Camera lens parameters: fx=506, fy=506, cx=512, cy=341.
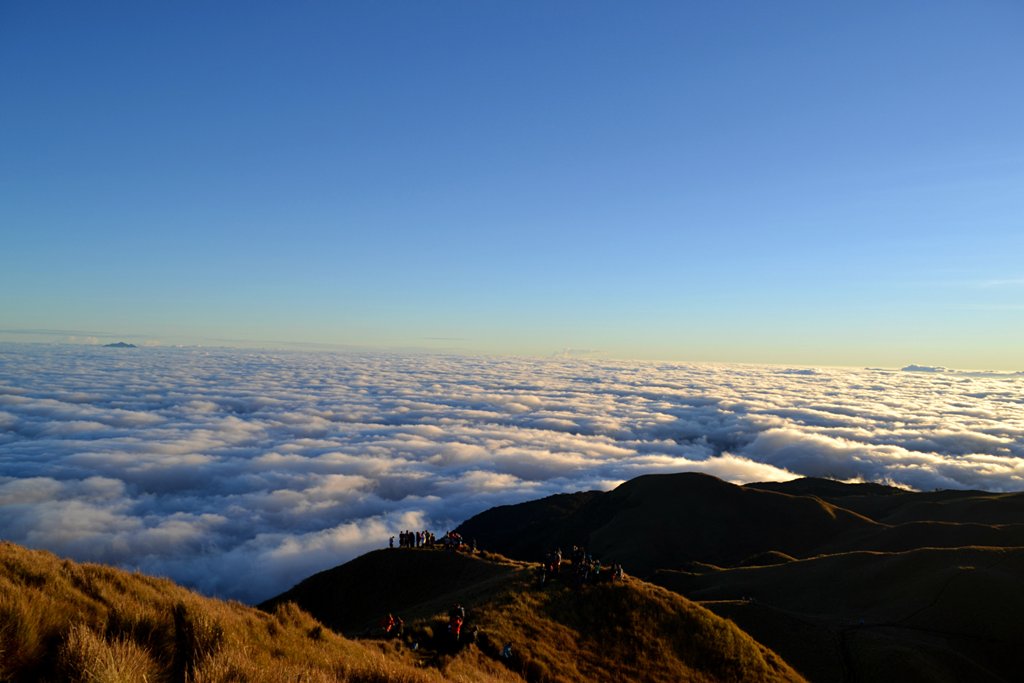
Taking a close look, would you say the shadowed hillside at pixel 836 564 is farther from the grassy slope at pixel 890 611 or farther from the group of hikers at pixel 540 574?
the group of hikers at pixel 540 574

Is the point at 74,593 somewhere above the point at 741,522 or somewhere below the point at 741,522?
A: above

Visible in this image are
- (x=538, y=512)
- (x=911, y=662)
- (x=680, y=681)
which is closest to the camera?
(x=680, y=681)

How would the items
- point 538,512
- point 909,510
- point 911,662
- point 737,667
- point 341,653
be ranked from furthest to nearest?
1. point 538,512
2. point 909,510
3. point 911,662
4. point 737,667
5. point 341,653

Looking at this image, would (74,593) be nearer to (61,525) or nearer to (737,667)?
(737,667)

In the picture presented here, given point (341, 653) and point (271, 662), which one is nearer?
point (271, 662)

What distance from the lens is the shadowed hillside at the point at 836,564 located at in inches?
1184

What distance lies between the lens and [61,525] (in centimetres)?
11794

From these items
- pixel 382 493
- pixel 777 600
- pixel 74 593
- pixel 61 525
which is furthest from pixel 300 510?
pixel 74 593

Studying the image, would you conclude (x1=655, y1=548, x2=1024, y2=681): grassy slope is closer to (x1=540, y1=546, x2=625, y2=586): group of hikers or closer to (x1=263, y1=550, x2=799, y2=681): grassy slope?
(x1=263, y1=550, x2=799, y2=681): grassy slope

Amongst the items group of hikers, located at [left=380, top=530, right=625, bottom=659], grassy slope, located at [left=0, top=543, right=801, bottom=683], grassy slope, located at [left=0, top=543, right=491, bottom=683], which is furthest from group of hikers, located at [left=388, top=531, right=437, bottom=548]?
grassy slope, located at [left=0, top=543, right=491, bottom=683]

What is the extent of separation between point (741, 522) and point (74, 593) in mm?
98725

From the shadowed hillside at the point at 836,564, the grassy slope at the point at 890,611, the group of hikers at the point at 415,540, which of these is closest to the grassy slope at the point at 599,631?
the grassy slope at the point at 890,611

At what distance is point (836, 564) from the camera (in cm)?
4950

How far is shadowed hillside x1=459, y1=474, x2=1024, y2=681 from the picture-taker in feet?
98.7
